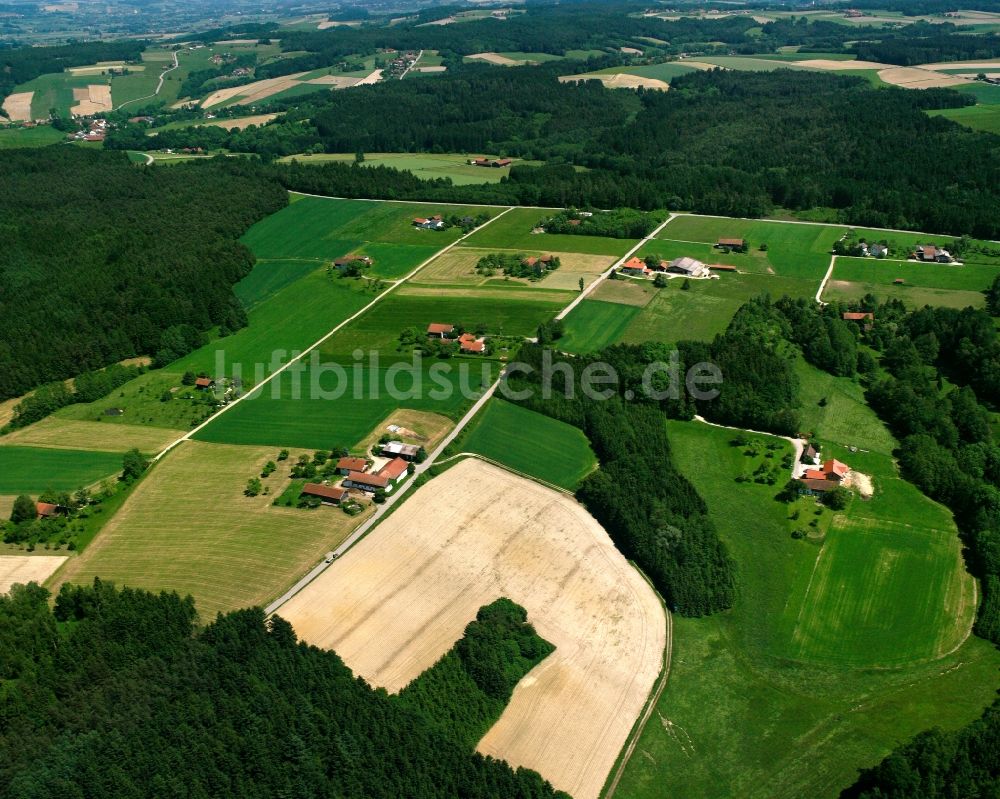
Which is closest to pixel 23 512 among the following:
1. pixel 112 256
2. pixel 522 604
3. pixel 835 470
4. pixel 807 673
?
pixel 522 604

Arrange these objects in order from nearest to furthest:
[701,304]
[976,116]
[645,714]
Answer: [645,714] → [701,304] → [976,116]

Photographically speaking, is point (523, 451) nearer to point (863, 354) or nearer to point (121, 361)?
point (863, 354)

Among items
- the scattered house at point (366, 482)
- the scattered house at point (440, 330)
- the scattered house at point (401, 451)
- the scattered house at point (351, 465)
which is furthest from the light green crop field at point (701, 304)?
the scattered house at point (366, 482)

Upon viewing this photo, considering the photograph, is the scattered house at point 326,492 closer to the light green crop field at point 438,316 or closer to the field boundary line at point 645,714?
the field boundary line at point 645,714

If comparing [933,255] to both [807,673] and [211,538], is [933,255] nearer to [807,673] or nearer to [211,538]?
[807,673]

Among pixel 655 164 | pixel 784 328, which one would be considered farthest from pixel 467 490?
pixel 655 164

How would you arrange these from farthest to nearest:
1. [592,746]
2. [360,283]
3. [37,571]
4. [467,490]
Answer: [360,283]
[467,490]
[37,571]
[592,746]

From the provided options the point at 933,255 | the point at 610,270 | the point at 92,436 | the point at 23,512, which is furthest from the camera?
the point at 933,255
